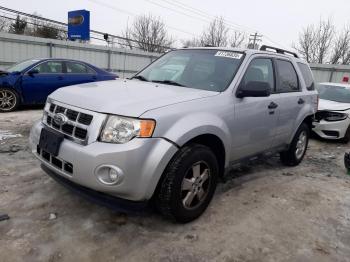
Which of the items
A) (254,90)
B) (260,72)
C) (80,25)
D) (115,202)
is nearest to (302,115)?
(260,72)

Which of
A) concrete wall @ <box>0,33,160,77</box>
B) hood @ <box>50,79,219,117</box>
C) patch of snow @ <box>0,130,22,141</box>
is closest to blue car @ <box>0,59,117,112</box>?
patch of snow @ <box>0,130,22,141</box>

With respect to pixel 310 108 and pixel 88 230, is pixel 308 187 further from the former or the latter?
pixel 88 230

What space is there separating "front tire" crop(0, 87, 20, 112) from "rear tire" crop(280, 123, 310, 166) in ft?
21.9

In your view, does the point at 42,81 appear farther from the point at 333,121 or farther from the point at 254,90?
the point at 333,121

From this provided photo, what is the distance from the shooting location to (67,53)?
15.7m

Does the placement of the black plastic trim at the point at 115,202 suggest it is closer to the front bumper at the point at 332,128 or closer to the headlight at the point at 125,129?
the headlight at the point at 125,129

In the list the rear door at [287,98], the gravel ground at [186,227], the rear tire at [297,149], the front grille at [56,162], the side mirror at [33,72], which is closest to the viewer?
the gravel ground at [186,227]

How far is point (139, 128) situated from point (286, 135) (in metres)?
2.81

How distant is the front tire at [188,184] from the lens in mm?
2926

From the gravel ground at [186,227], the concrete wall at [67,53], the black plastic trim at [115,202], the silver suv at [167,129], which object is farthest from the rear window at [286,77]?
the concrete wall at [67,53]

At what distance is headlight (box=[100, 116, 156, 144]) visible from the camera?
272 centimetres

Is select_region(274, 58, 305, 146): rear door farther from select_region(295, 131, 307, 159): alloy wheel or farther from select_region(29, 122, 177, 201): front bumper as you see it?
select_region(29, 122, 177, 201): front bumper

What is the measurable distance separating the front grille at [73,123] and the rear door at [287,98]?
2.65 m

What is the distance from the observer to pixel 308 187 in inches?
181
